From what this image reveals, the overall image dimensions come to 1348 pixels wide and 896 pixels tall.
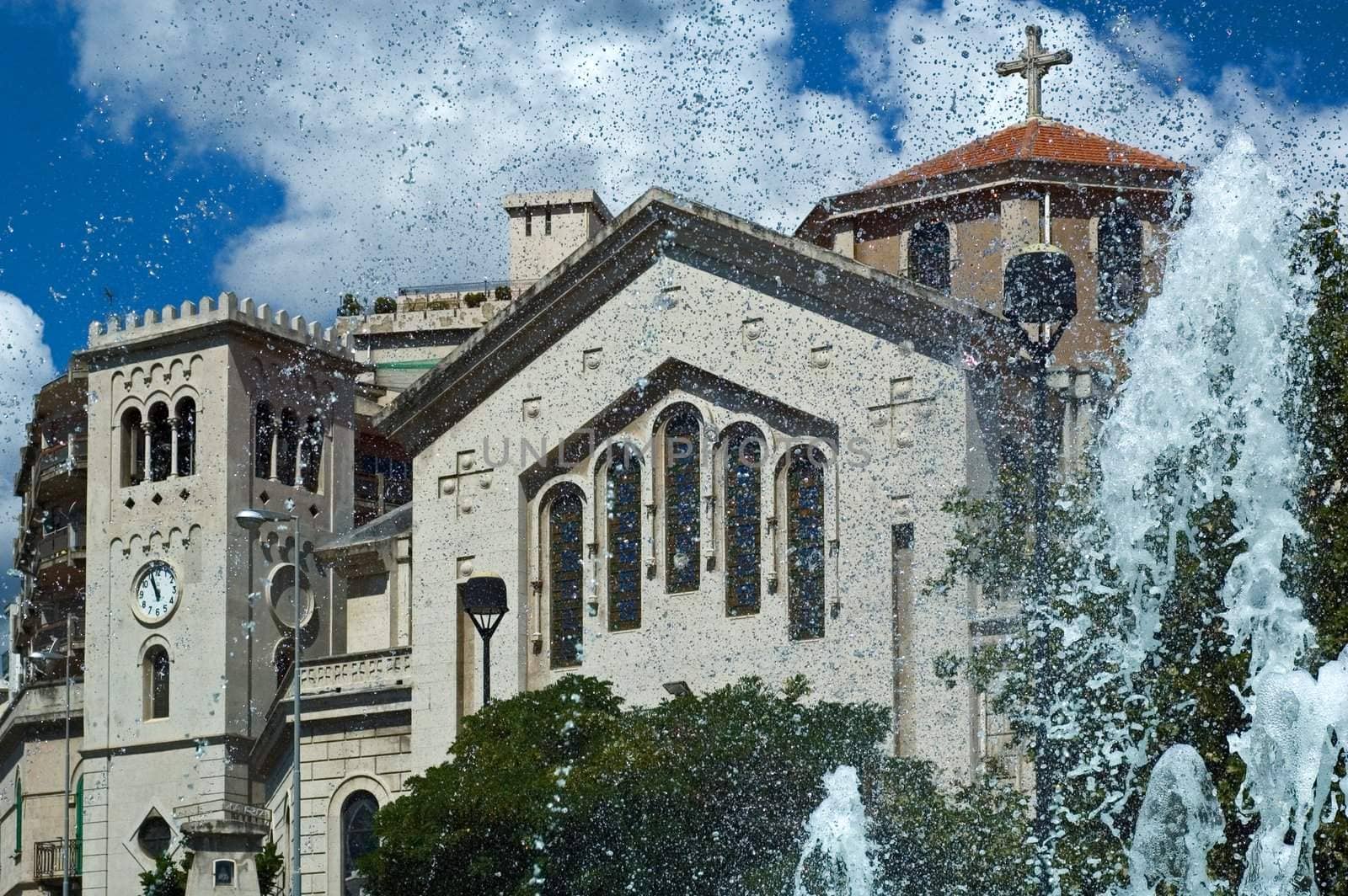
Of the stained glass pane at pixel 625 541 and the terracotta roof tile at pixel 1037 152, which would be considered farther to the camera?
the terracotta roof tile at pixel 1037 152

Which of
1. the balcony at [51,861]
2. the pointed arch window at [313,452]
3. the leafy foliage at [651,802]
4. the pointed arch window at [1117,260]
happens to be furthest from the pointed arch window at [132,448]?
the pointed arch window at [1117,260]

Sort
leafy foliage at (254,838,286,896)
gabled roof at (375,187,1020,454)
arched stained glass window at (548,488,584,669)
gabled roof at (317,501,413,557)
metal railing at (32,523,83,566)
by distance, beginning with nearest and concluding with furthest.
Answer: gabled roof at (375,187,1020,454), arched stained glass window at (548,488,584,669), leafy foliage at (254,838,286,896), gabled roof at (317,501,413,557), metal railing at (32,523,83,566)

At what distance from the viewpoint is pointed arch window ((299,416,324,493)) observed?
4741 centimetres

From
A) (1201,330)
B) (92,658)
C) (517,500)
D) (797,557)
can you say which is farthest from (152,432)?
(1201,330)

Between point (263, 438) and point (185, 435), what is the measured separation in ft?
4.82

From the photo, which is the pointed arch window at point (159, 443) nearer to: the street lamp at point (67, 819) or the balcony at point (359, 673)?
the street lamp at point (67, 819)

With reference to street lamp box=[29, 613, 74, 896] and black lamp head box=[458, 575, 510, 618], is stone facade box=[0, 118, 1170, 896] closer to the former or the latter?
street lamp box=[29, 613, 74, 896]

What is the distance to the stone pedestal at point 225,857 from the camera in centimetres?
3303

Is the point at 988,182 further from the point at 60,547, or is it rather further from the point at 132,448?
the point at 60,547

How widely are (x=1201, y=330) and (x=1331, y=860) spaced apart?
16.0ft

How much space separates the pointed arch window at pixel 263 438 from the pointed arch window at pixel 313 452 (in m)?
0.88

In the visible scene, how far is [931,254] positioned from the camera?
135 feet

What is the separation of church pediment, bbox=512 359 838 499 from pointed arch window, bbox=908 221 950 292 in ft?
18.1

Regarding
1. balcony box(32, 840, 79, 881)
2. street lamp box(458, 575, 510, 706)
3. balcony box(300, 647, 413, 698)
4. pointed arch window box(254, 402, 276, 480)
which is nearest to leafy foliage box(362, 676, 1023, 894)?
street lamp box(458, 575, 510, 706)
